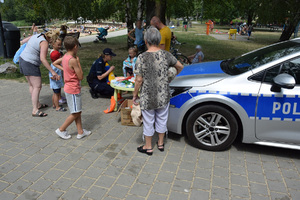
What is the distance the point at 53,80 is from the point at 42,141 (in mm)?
1751

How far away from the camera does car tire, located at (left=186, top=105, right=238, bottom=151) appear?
13.0 feet

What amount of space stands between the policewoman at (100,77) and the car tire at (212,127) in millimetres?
2998

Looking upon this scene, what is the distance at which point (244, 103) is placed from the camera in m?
3.83

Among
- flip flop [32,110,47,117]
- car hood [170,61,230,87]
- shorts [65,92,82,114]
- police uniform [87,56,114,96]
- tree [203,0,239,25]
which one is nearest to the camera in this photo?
car hood [170,61,230,87]

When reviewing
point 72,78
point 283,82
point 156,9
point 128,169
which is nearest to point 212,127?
point 283,82

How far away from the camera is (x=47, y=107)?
6.27 meters

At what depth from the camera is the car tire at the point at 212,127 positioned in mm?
3963

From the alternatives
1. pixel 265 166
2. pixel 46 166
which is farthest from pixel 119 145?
pixel 265 166

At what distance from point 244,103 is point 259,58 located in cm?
100

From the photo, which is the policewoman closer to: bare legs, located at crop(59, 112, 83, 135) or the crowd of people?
the crowd of people

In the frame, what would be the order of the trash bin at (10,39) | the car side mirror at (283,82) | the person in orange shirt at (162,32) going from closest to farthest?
the car side mirror at (283,82) < the person in orange shirt at (162,32) < the trash bin at (10,39)

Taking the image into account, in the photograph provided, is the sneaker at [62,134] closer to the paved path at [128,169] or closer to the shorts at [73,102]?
the paved path at [128,169]

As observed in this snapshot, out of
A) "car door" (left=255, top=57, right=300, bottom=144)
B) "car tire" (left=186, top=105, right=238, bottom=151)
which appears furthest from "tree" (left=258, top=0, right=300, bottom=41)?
"car tire" (left=186, top=105, right=238, bottom=151)

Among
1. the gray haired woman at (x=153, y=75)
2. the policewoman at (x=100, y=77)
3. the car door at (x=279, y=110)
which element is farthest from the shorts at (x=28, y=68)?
the car door at (x=279, y=110)
